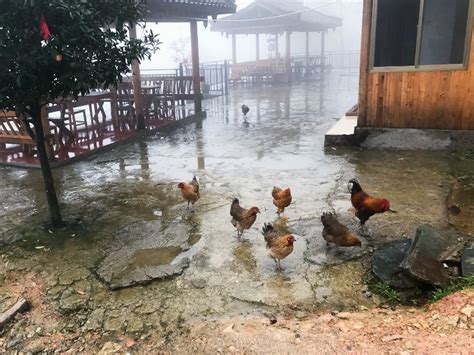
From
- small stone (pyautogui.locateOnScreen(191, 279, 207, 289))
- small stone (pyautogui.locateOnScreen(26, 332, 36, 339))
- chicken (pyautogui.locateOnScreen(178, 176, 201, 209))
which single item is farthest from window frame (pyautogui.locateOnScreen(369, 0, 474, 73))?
small stone (pyautogui.locateOnScreen(26, 332, 36, 339))

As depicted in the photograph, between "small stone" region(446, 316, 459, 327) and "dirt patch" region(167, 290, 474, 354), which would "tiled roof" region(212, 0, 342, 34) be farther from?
"small stone" region(446, 316, 459, 327)

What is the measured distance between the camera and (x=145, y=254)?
4.36 metres

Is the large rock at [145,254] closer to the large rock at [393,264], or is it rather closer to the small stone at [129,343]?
the small stone at [129,343]

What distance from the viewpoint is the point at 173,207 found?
18.3 feet

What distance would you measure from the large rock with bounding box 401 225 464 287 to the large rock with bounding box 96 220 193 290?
2.14 metres

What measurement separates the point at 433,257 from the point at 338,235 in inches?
34.1

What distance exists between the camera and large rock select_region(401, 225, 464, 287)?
3.39 meters

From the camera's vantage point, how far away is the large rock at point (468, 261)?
337cm

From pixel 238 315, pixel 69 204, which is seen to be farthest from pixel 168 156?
pixel 238 315

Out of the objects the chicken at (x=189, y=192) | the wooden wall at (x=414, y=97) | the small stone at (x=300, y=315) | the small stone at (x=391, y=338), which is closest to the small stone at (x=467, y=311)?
the small stone at (x=391, y=338)

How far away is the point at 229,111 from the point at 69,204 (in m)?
8.87

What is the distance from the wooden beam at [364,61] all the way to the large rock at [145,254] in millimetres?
4804

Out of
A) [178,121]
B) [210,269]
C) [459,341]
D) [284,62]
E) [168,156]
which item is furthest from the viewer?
[284,62]

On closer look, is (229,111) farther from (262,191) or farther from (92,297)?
(92,297)
